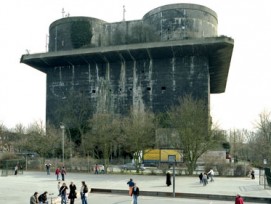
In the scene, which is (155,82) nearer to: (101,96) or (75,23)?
(101,96)

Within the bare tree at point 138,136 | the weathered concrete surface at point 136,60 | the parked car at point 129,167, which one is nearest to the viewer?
the bare tree at point 138,136

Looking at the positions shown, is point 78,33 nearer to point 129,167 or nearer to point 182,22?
point 182,22

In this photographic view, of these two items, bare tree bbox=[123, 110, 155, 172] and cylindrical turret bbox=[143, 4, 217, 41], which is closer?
bare tree bbox=[123, 110, 155, 172]

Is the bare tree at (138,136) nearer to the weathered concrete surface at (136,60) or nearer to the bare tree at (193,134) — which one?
the bare tree at (193,134)

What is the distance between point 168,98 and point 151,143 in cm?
1398

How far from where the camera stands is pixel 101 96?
58.2 metres

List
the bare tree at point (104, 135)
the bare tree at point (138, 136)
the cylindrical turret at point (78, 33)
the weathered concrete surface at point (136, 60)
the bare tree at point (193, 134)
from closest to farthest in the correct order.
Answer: the bare tree at point (193, 134), the bare tree at point (138, 136), the bare tree at point (104, 135), the weathered concrete surface at point (136, 60), the cylindrical turret at point (78, 33)

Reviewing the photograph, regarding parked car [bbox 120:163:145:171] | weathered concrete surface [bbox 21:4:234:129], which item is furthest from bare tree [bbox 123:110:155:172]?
weathered concrete surface [bbox 21:4:234:129]

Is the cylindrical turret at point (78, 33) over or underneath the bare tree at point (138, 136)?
over

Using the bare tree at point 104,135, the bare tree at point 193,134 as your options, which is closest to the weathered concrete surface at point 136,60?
the bare tree at point 104,135

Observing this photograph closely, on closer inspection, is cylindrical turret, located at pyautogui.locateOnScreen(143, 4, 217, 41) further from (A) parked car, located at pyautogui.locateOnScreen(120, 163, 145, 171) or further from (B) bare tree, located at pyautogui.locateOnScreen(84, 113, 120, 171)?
(A) parked car, located at pyautogui.locateOnScreen(120, 163, 145, 171)

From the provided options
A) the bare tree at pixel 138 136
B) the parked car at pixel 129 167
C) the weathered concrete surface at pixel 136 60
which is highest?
the weathered concrete surface at pixel 136 60

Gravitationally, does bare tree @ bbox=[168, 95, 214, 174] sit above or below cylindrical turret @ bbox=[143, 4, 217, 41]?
below

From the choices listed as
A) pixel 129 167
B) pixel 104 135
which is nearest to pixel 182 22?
pixel 104 135
